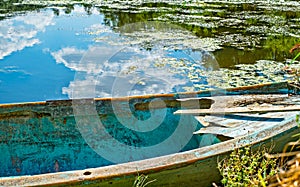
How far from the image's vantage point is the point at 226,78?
558cm

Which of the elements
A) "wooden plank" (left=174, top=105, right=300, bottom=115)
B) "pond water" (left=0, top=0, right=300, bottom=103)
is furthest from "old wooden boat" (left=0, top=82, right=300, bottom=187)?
"pond water" (left=0, top=0, right=300, bottom=103)

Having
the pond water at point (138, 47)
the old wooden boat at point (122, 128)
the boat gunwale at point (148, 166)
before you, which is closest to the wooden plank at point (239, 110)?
the old wooden boat at point (122, 128)

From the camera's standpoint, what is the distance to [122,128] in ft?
10.7

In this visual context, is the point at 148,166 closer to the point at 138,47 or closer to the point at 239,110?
the point at 239,110

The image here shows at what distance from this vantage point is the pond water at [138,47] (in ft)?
18.1

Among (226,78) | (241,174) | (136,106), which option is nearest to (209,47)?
(226,78)

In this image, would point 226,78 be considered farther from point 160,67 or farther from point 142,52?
point 142,52

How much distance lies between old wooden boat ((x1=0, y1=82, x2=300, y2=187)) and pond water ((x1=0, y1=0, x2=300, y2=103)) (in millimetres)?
1903

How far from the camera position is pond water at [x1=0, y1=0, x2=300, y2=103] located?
5508 mm

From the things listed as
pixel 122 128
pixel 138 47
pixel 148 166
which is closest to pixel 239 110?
pixel 122 128

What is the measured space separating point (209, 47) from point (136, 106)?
13.7 feet

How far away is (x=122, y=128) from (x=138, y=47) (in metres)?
4.15

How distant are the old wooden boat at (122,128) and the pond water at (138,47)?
1903 mm

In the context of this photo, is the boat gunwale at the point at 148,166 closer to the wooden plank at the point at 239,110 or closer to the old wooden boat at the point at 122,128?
the old wooden boat at the point at 122,128
